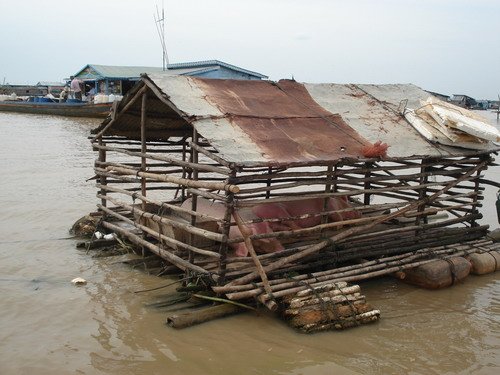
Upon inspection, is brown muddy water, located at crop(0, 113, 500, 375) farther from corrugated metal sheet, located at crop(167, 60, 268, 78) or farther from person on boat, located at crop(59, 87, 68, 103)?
person on boat, located at crop(59, 87, 68, 103)

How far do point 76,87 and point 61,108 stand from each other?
62.7 inches

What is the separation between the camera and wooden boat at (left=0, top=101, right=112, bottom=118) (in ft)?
94.7

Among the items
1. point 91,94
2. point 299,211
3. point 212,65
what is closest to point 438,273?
point 299,211

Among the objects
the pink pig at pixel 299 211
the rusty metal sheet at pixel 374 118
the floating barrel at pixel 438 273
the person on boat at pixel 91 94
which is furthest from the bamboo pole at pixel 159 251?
the person on boat at pixel 91 94

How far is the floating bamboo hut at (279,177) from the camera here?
17.6 feet

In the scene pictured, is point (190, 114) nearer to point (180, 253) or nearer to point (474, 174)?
point (180, 253)

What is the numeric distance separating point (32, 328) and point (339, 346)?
3109mm

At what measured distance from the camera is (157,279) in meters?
6.61

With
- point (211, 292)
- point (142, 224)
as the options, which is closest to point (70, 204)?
point (142, 224)

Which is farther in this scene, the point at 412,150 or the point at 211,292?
the point at 412,150

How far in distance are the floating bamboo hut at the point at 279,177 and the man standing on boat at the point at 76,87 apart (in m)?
25.7

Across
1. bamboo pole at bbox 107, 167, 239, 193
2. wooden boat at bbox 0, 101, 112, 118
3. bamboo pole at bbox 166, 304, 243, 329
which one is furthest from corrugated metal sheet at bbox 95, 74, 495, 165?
wooden boat at bbox 0, 101, 112, 118

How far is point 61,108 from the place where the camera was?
104 ft

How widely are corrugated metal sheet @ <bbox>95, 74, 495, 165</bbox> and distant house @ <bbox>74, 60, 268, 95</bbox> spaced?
16.5 m
